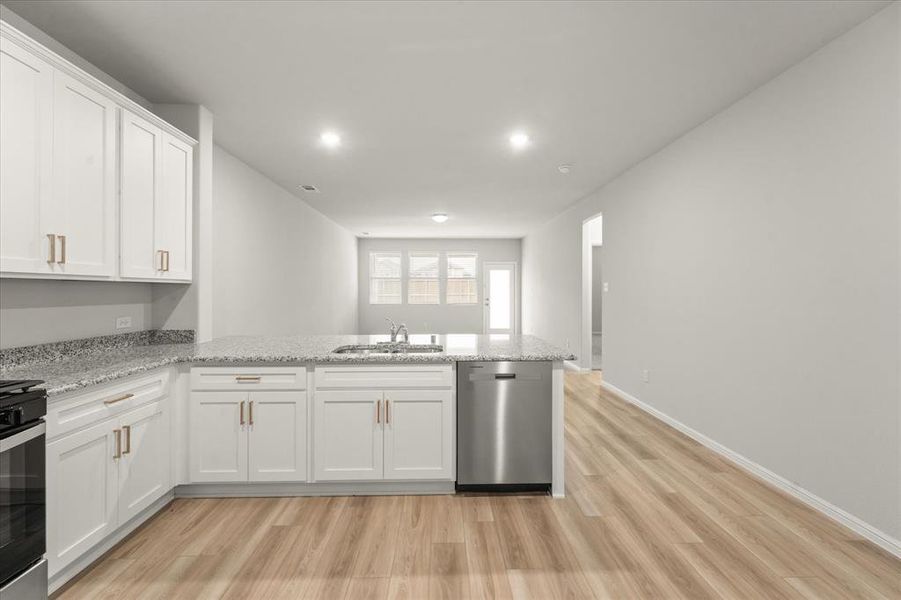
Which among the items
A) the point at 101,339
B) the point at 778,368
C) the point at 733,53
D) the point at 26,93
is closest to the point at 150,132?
the point at 26,93

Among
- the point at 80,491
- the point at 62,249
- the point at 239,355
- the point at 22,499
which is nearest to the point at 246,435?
the point at 239,355

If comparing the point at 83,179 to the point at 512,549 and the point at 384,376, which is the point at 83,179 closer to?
the point at 384,376

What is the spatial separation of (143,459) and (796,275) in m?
3.85

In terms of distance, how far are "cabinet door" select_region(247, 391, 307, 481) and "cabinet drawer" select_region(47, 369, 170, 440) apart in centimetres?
49

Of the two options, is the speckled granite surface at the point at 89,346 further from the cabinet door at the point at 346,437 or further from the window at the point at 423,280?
the window at the point at 423,280

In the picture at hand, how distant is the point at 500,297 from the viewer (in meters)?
11.0

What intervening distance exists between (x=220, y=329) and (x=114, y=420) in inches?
70.6

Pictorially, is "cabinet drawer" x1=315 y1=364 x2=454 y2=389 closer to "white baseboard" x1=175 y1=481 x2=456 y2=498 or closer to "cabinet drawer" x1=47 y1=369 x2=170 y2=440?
"white baseboard" x1=175 y1=481 x2=456 y2=498

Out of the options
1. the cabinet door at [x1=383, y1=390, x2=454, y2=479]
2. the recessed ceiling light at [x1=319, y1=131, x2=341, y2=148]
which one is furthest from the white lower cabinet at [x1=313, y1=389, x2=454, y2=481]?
the recessed ceiling light at [x1=319, y1=131, x2=341, y2=148]

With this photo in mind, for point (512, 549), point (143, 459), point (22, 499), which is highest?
point (22, 499)

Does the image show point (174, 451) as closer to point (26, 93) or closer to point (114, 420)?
point (114, 420)

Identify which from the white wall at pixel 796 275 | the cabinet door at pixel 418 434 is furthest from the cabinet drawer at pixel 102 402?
the white wall at pixel 796 275

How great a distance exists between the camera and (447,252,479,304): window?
10828mm

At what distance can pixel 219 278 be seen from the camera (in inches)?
152
